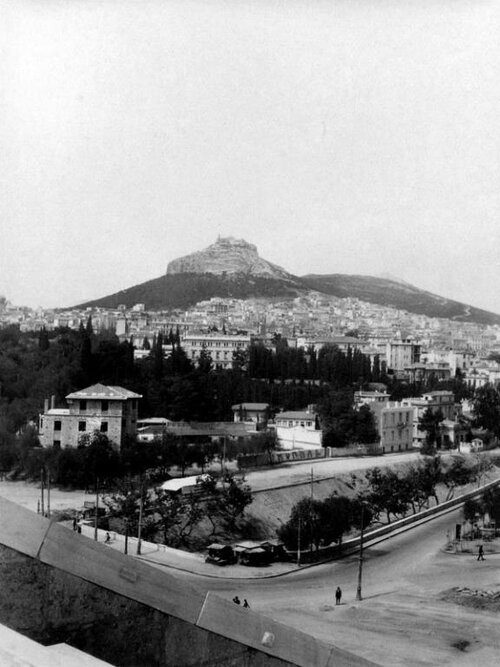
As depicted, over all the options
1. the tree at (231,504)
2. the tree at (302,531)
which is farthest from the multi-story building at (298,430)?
the tree at (302,531)

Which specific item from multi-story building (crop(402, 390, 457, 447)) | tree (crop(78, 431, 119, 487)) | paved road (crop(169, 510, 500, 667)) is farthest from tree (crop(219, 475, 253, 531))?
multi-story building (crop(402, 390, 457, 447))

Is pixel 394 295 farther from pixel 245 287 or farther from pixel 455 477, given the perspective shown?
pixel 455 477

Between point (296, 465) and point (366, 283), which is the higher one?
point (366, 283)

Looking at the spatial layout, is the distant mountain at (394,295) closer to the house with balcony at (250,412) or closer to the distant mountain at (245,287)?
the distant mountain at (245,287)

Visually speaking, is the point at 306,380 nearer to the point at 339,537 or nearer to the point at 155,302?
the point at 339,537

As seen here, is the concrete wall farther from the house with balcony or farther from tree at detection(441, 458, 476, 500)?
the house with balcony

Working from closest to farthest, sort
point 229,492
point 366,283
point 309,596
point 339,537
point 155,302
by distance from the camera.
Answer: point 309,596
point 339,537
point 229,492
point 155,302
point 366,283

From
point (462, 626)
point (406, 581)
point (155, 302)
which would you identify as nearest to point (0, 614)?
point (462, 626)

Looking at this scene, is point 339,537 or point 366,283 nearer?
point 339,537
